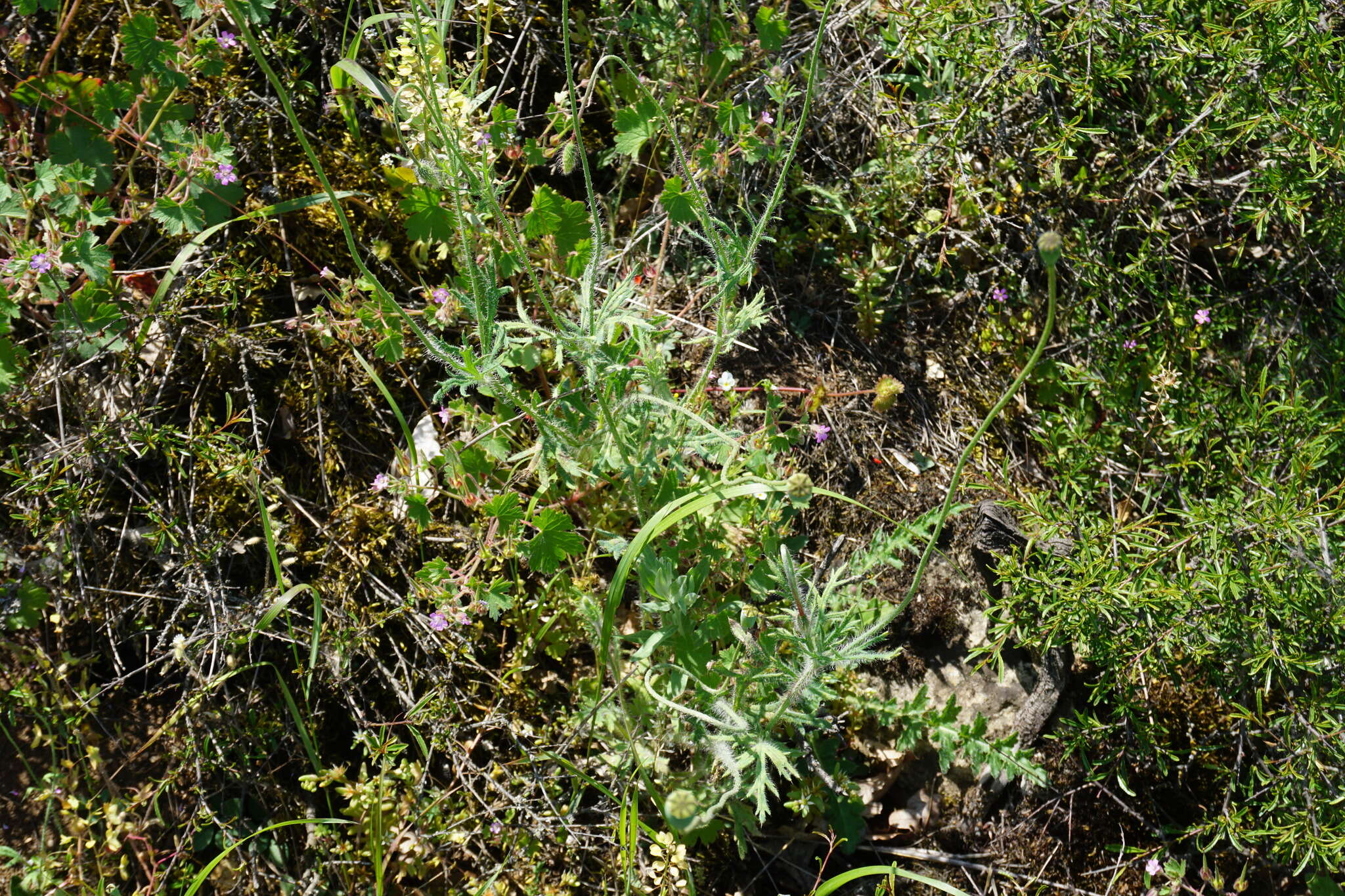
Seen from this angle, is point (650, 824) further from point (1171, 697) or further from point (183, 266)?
point (183, 266)

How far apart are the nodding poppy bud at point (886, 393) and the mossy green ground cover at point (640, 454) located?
106mm

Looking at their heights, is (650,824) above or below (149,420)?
below

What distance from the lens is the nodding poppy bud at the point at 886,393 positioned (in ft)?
9.02

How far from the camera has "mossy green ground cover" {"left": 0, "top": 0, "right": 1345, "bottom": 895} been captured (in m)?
2.31

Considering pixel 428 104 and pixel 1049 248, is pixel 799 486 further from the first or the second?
pixel 428 104

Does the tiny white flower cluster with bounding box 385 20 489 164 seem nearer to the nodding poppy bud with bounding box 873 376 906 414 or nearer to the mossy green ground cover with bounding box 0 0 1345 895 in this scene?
the mossy green ground cover with bounding box 0 0 1345 895

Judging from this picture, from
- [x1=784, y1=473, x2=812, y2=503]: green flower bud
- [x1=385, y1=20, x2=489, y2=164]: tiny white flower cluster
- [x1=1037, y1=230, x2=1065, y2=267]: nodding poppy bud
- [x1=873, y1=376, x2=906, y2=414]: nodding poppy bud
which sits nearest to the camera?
[x1=1037, y1=230, x2=1065, y2=267]: nodding poppy bud

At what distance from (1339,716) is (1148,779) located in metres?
0.50

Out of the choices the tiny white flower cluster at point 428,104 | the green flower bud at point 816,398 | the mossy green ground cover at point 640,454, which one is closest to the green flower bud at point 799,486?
the mossy green ground cover at point 640,454

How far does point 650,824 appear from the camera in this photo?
2.46 m

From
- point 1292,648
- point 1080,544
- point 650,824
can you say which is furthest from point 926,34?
point 650,824

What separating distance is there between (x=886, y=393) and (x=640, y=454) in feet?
3.05

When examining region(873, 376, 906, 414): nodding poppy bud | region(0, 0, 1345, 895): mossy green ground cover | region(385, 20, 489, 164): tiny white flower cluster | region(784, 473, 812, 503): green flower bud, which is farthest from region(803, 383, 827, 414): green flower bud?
region(385, 20, 489, 164): tiny white flower cluster

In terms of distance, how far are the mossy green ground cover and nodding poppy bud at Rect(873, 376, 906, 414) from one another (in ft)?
0.35
